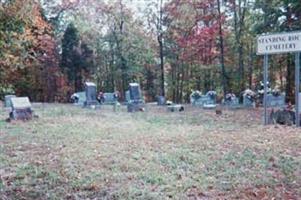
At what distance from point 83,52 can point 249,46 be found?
10.9m

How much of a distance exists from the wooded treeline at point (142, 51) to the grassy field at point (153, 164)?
1656 centimetres

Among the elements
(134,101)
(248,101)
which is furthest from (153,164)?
(248,101)

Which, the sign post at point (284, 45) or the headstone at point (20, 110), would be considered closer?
the sign post at point (284, 45)

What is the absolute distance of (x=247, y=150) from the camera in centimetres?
643

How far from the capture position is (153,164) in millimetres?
5613

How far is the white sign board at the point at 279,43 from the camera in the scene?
9719 mm

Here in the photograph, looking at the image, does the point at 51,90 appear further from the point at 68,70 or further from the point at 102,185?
the point at 102,185

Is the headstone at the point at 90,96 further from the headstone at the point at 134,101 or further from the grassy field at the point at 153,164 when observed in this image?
the grassy field at the point at 153,164

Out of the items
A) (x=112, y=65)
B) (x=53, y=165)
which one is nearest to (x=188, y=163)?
(x=53, y=165)

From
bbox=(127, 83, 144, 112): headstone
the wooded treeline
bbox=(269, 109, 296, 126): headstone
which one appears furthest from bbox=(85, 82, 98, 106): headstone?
bbox=(269, 109, 296, 126): headstone

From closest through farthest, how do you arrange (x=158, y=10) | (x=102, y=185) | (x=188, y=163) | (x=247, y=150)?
(x=102, y=185), (x=188, y=163), (x=247, y=150), (x=158, y=10)

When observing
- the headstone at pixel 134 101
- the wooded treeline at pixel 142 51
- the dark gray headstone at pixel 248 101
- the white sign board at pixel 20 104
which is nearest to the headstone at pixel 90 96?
the headstone at pixel 134 101

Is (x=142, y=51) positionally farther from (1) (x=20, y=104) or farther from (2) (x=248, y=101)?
(1) (x=20, y=104)

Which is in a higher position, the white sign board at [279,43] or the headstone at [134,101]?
the white sign board at [279,43]
